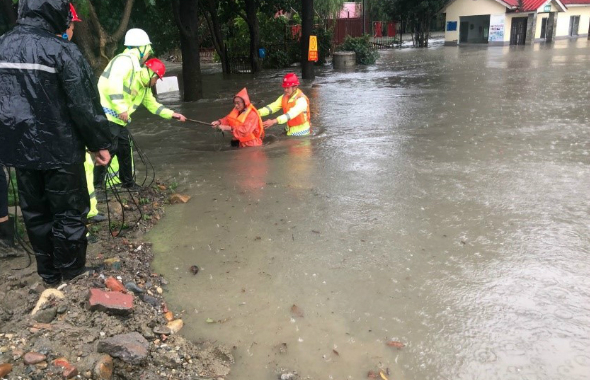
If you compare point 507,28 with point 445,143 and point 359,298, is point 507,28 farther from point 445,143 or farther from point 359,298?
point 359,298

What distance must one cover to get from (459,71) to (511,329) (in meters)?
17.0

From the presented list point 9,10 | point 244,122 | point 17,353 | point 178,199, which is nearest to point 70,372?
point 17,353

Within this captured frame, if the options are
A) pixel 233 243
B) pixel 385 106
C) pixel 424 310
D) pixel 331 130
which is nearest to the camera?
pixel 424 310

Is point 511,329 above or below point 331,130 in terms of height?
below

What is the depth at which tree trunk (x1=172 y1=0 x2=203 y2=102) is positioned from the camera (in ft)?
41.1

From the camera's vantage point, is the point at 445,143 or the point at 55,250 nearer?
the point at 55,250

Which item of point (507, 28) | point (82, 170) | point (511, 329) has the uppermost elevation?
point (507, 28)

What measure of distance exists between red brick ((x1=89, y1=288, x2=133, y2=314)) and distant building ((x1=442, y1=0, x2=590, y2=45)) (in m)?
38.1

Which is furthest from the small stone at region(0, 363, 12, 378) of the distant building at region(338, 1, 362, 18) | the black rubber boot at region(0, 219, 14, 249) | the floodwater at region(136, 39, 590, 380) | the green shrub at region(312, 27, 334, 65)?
the distant building at region(338, 1, 362, 18)

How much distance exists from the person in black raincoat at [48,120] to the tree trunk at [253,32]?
18555 mm

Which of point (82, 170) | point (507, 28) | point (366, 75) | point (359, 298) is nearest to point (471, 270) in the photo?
point (359, 298)

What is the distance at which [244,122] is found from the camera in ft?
25.9

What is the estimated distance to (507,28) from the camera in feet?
119

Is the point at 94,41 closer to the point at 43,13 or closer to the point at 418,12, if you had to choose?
the point at 43,13
